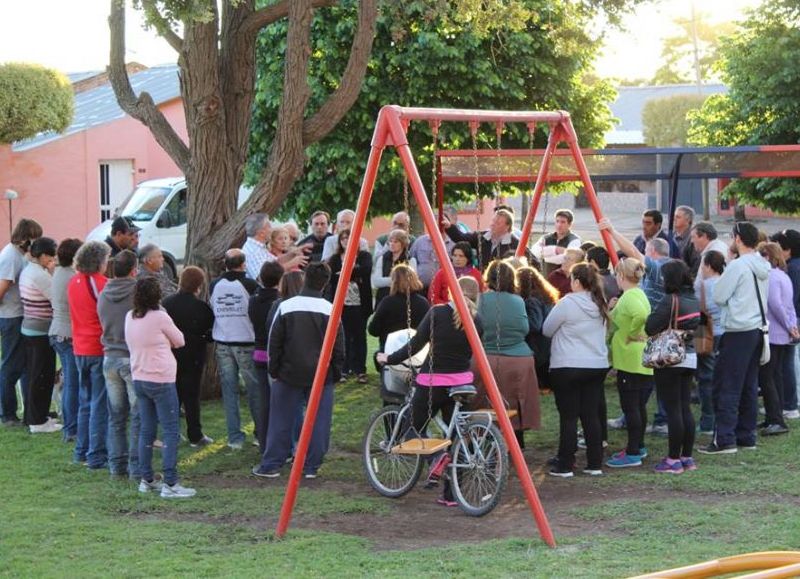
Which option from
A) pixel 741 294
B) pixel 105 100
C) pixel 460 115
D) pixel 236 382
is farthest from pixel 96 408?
pixel 105 100

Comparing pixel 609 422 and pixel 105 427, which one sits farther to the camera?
pixel 609 422

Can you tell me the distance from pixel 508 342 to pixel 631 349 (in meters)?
1.06

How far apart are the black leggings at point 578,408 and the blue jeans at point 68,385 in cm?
423

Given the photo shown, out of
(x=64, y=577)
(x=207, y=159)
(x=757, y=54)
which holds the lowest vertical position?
(x=64, y=577)

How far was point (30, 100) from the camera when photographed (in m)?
29.5

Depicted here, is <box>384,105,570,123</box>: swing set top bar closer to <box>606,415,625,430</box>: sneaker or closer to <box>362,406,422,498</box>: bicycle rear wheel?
<box>362,406,422,498</box>: bicycle rear wheel

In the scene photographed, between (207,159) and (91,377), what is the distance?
3390mm

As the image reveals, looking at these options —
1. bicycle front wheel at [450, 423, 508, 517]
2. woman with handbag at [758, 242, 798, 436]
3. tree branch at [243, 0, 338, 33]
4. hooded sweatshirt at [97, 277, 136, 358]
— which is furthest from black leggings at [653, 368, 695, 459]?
tree branch at [243, 0, 338, 33]

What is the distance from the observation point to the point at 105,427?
33.6 ft

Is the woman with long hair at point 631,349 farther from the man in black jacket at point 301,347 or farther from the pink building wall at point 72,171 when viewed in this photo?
the pink building wall at point 72,171

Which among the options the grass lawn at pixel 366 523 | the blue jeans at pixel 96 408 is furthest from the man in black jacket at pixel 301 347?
the blue jeans at pixel 96 408

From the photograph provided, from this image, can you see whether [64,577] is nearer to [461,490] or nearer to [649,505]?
[461,490]

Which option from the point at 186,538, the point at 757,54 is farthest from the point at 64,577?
the point at 757,54

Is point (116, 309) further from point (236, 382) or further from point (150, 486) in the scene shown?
point (236, 382)
